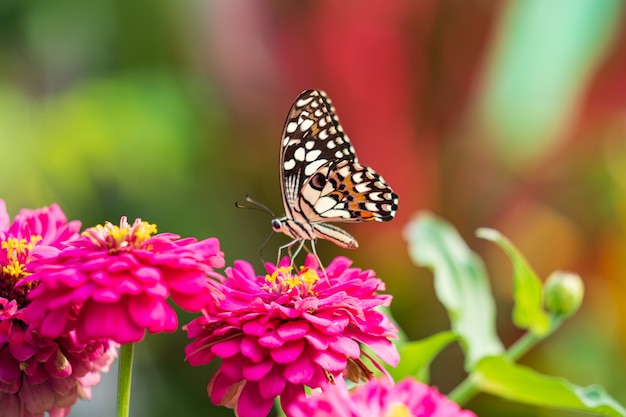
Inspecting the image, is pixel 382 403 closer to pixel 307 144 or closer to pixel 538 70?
pixel 307 144

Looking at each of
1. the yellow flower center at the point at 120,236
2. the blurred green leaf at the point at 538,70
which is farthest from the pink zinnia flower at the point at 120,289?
the blurred green leaf at the point at 538,70

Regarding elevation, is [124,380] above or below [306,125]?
below

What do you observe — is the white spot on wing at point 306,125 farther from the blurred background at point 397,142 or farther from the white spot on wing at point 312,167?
the blurred background at point 397,142

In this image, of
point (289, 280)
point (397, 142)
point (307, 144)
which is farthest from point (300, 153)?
point (397, 142)

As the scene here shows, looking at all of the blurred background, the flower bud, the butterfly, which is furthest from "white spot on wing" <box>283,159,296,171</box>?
the blurred background

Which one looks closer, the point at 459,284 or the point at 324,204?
the point at 324,204
